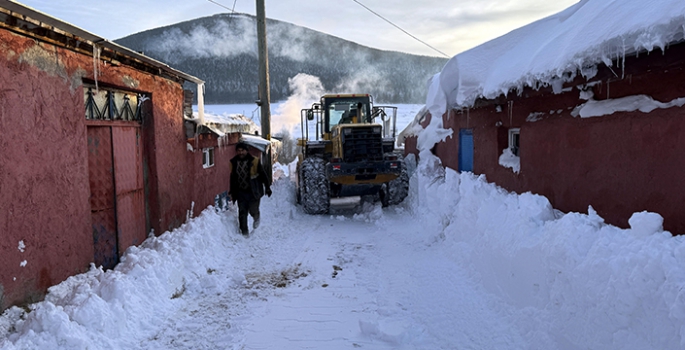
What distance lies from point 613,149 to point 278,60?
7326cm

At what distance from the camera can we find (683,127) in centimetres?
339

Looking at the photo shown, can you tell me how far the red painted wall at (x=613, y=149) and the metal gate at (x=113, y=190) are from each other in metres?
5.43

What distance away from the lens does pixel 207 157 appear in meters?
9.73

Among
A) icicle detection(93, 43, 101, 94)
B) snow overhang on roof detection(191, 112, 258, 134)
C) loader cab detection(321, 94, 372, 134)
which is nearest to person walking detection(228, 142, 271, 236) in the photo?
snow overhang on roof detection(191, 112, 258, 134)

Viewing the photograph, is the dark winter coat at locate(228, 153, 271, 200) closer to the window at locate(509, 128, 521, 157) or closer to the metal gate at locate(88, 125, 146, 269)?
the metal gate at locate(88, 125, 146, 269)

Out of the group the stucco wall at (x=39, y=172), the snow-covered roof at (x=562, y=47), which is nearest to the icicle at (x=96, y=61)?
the stucco wall at (x=39, y=172)

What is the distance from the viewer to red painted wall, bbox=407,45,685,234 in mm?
3486

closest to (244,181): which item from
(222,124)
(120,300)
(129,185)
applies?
(129,185)

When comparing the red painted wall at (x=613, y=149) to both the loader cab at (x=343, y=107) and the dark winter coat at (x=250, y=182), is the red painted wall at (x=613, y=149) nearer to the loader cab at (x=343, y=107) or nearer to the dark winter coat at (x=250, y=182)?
the dark winter coat at (x=250, y=182)

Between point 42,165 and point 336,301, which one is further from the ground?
point 42,165

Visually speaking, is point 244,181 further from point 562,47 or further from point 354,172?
point 562,47

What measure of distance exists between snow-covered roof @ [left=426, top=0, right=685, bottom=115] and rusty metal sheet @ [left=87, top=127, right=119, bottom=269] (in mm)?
5182

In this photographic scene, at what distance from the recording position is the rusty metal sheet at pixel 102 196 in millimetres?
5387

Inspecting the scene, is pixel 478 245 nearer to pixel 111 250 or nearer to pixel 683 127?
pixel 683 127
